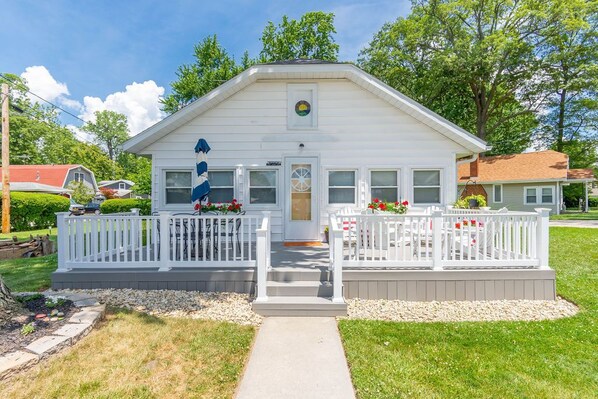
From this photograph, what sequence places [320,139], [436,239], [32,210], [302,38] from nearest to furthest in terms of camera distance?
[436,239], [320,139], [32,210], [302,38]

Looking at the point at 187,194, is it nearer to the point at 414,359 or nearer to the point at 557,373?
the point at 414,359

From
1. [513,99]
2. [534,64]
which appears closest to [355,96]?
[534,64]

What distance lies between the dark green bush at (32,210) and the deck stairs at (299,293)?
17.2m

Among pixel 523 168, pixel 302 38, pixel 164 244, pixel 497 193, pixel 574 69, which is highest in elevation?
pixel 302 38

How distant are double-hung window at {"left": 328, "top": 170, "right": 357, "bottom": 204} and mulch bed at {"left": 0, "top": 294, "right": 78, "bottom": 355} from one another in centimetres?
570

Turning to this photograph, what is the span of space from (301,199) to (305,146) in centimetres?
140

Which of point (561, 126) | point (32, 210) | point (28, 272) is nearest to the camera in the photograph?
point (28, 272)

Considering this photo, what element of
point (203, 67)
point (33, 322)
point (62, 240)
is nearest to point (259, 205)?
point (62, 240)

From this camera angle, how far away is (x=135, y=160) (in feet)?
183

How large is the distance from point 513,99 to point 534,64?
9.79 feet

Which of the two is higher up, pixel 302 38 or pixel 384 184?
A: pixel 302 38

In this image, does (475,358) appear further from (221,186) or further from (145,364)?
(221,186)

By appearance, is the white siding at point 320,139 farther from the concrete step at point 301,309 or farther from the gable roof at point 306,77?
the concrete step at point 301,309

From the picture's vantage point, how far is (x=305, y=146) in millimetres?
7566
